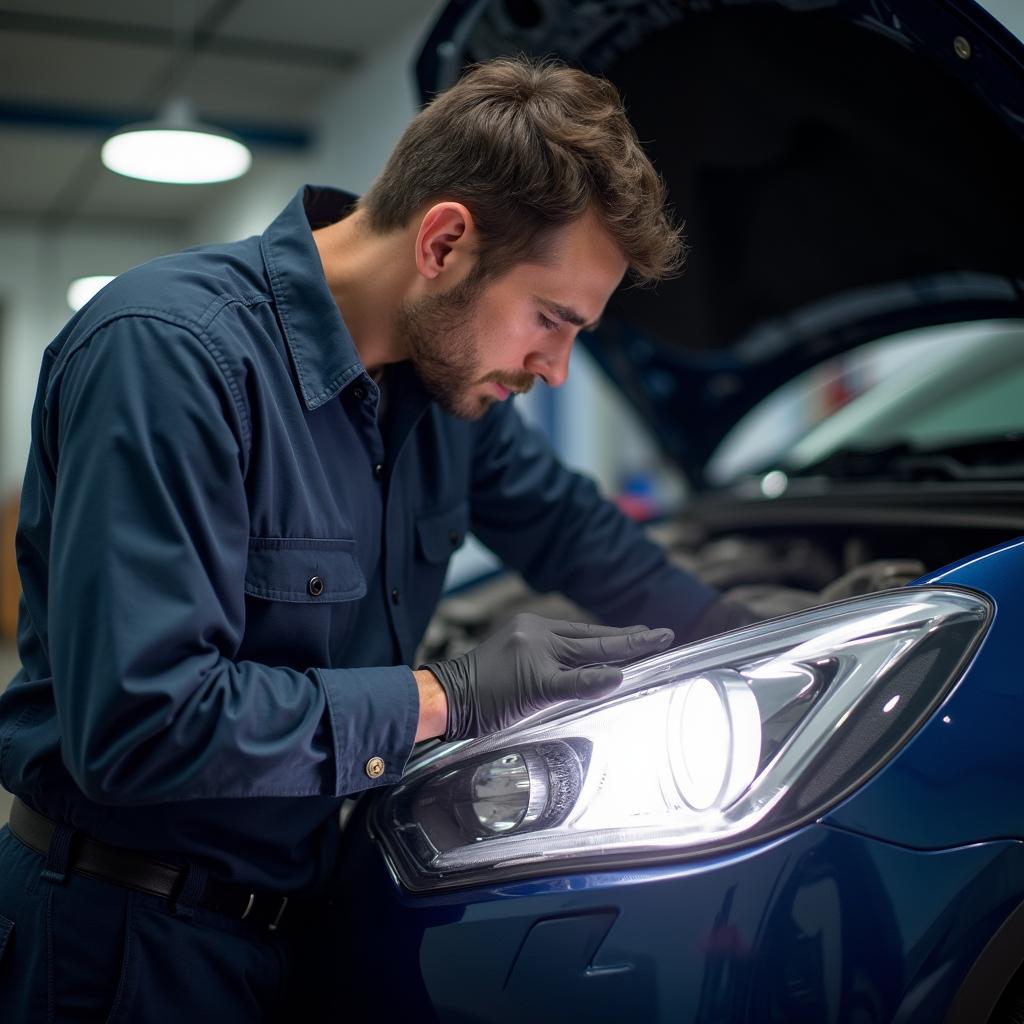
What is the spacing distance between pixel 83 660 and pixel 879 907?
0.67 metres

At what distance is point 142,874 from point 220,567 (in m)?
0.34

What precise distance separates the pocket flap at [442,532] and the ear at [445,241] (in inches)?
12.7

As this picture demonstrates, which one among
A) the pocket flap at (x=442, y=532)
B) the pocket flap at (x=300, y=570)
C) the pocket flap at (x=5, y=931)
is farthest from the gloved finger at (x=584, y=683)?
the pocket flap at (x=5, y=931)

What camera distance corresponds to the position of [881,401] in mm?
2123

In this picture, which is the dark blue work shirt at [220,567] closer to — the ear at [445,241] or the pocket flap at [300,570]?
the pocket flap at [300,570]

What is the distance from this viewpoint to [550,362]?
1.17m

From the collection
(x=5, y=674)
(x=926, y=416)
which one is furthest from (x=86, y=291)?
(x=926, y=416)

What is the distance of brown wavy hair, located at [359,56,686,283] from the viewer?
1033mm

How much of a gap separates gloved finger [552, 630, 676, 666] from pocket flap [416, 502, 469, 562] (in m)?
0.31

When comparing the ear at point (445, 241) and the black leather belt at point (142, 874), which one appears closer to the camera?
the black leather belt at point (142, 874)

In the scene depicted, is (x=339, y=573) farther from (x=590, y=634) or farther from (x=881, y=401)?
(x=881, y=401)

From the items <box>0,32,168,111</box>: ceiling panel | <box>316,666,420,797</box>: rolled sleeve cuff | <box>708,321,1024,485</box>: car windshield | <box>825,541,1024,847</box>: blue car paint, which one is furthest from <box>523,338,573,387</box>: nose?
<box>0,32,168,111</box>: ceiling panel

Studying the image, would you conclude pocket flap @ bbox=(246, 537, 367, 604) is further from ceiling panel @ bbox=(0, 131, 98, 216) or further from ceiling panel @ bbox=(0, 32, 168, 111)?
ceiling panel @ bbox=(0, 131, 98, 216)

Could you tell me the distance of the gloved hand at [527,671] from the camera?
0.91 metres
